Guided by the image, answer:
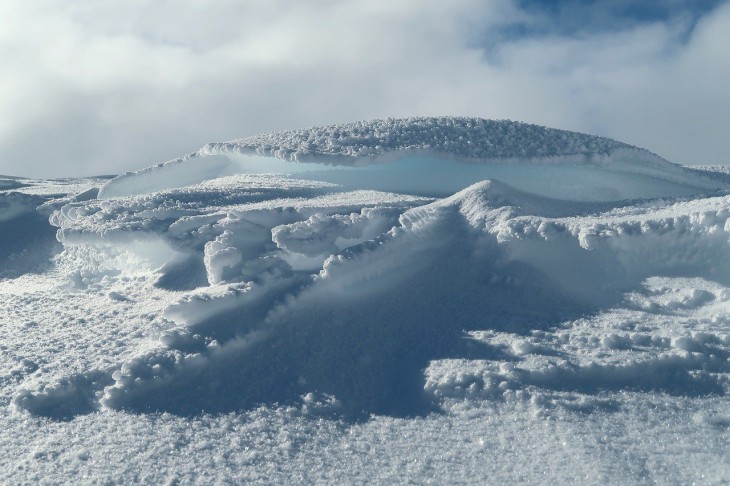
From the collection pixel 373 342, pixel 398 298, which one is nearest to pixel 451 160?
pixel 398 298

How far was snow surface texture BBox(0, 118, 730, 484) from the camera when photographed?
10.3 ft

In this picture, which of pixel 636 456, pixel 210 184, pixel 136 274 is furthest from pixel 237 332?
pixel 210 184

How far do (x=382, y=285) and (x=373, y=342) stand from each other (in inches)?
22.5

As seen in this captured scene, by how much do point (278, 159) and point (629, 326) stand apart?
4201 millimetres

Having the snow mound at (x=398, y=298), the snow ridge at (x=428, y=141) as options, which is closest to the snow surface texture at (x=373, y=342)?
the snow mound at (x=398, y=298)

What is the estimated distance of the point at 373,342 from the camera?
395 cm

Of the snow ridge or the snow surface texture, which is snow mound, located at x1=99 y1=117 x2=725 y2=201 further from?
the snow surface texture

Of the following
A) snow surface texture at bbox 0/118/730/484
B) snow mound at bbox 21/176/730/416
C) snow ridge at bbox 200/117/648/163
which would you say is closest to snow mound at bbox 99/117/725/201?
snow ridge at bbox 200/117/648/163

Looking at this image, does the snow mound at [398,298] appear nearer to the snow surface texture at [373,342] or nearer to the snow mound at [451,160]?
the snow surface texture at [373,342]

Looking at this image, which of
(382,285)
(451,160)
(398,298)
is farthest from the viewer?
(451,160)

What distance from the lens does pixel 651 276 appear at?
177 inches

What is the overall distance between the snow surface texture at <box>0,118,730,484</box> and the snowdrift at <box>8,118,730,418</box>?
1 centimetres

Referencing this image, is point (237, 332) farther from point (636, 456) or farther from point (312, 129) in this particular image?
point (312, 129)

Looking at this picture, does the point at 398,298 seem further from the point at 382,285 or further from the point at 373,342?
the point at 373,342
